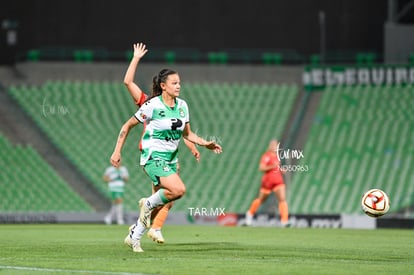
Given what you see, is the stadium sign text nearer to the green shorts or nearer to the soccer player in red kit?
the soccer player in red kit

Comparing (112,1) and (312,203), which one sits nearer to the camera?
(312,203)

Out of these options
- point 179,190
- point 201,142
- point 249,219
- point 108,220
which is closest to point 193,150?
point 201,142

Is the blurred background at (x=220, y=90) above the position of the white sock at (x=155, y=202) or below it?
above

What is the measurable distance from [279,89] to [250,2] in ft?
10.9

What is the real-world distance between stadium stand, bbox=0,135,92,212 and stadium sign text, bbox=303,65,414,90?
9.76m

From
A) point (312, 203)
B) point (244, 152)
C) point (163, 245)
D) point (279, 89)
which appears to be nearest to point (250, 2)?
point (279, 89)

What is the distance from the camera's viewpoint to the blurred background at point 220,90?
1280 inches

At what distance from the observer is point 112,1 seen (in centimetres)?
3672

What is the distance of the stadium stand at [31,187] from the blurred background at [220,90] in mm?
56

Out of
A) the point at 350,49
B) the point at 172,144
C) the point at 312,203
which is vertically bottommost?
the point at 312,203

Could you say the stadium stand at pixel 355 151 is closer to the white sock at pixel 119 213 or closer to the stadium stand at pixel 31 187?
the white sock at pixel 119 213

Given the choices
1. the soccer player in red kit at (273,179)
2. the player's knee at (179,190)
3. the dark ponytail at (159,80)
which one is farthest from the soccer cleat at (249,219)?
the player's knee at (179,190)

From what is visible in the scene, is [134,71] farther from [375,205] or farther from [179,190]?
[375,205]

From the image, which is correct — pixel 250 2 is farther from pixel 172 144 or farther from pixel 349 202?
pixel 172 144
